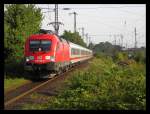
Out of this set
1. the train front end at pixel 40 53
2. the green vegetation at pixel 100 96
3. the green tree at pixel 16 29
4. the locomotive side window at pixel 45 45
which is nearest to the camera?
the green vegetation at pixel 100 96

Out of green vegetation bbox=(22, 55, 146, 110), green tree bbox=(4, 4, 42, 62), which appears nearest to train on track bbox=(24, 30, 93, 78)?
green tree bbox=(4, 4, 42, 62)

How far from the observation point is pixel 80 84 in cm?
1529

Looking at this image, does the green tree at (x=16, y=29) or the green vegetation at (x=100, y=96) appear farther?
the green tree at (x=16, y=29)

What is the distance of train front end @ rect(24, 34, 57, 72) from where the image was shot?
68.6 ft

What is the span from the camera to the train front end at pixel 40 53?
20922 millimetres

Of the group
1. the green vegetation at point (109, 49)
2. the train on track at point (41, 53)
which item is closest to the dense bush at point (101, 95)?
the train on track at point (41, 53)

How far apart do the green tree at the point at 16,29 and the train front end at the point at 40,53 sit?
11.2ft

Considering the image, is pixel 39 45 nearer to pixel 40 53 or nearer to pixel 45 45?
pixel 45 45

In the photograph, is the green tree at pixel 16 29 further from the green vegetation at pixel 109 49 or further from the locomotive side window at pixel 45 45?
the green vegetation at pixel 109 49

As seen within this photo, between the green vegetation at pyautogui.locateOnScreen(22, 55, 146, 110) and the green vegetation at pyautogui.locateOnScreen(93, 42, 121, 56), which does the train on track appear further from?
the green vegetation at pyautogui.locateOnScreen(93, 42, 121, 56)
